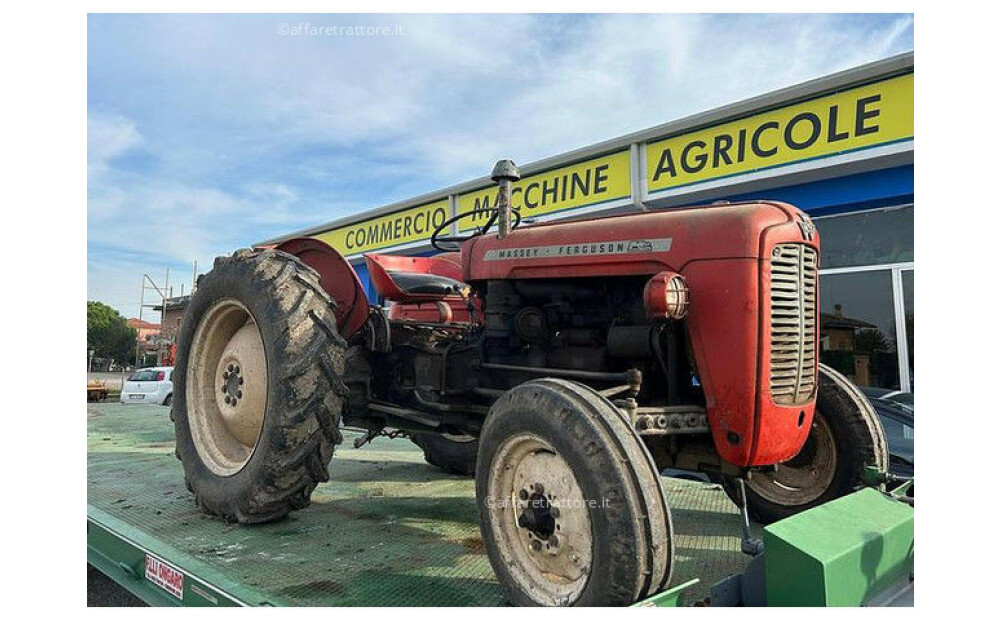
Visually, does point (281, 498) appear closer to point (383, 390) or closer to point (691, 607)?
point (383, 390)

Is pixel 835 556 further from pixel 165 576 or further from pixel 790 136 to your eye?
pixel 790 136

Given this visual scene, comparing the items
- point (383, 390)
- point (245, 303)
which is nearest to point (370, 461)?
point (383, 390)

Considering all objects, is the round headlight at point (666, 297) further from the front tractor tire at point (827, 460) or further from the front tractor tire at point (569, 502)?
the front tractor tire at point (827, 460)

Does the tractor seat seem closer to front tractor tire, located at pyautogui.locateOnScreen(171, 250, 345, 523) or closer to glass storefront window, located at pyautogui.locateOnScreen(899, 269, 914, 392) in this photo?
front tractor tire, located at pyautogui.locateOnScreen(171, 250, 345, 523)

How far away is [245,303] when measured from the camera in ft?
10.9

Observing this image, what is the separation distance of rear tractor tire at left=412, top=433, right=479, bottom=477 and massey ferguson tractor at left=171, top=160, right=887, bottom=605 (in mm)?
16

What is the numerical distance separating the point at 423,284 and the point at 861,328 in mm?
5386

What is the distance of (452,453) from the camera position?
427 cm

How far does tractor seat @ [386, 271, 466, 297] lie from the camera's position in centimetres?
382

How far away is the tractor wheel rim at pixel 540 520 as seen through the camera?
212 centimetres

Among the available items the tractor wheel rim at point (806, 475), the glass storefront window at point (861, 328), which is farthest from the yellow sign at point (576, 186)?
the tractor wheel rim at point (806, 475)

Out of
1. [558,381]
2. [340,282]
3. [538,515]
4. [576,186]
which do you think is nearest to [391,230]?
[576,186]

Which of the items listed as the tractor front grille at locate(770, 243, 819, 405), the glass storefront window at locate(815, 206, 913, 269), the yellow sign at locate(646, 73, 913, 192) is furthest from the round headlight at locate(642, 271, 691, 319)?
the glass storefront window at locate(815, 206, 913, 269)

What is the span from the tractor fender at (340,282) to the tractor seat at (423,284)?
29cm
